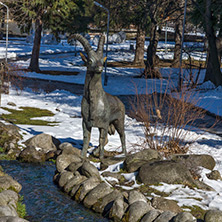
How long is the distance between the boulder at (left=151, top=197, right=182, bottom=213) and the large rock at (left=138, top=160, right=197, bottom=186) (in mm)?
1129

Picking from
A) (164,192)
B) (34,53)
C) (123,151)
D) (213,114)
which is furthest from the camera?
(34,53)

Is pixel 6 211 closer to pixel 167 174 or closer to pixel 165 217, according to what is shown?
pixel 165 217

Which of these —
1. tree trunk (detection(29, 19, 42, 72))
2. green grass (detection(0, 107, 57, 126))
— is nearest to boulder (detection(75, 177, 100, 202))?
green grass (detection(0, 107, 57, 126))

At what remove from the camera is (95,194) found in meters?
7.82

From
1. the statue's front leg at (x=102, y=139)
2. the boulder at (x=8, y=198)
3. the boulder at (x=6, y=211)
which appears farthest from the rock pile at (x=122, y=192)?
the boulder at (x=6, y=211)

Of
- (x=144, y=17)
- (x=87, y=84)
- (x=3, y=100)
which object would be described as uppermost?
(x=144, y=17)

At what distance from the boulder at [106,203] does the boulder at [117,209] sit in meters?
0.23

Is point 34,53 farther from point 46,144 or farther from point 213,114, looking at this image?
point 46,144

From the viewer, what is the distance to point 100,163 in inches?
392

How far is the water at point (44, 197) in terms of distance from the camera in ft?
24.0

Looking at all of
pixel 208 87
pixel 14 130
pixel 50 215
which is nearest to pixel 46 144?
pixel 14 130

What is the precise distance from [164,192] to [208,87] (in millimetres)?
19846

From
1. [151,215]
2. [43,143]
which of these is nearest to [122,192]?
[151,215]

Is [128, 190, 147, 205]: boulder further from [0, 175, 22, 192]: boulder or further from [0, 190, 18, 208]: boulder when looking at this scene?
[0, 175, 22, 192]: boulder
